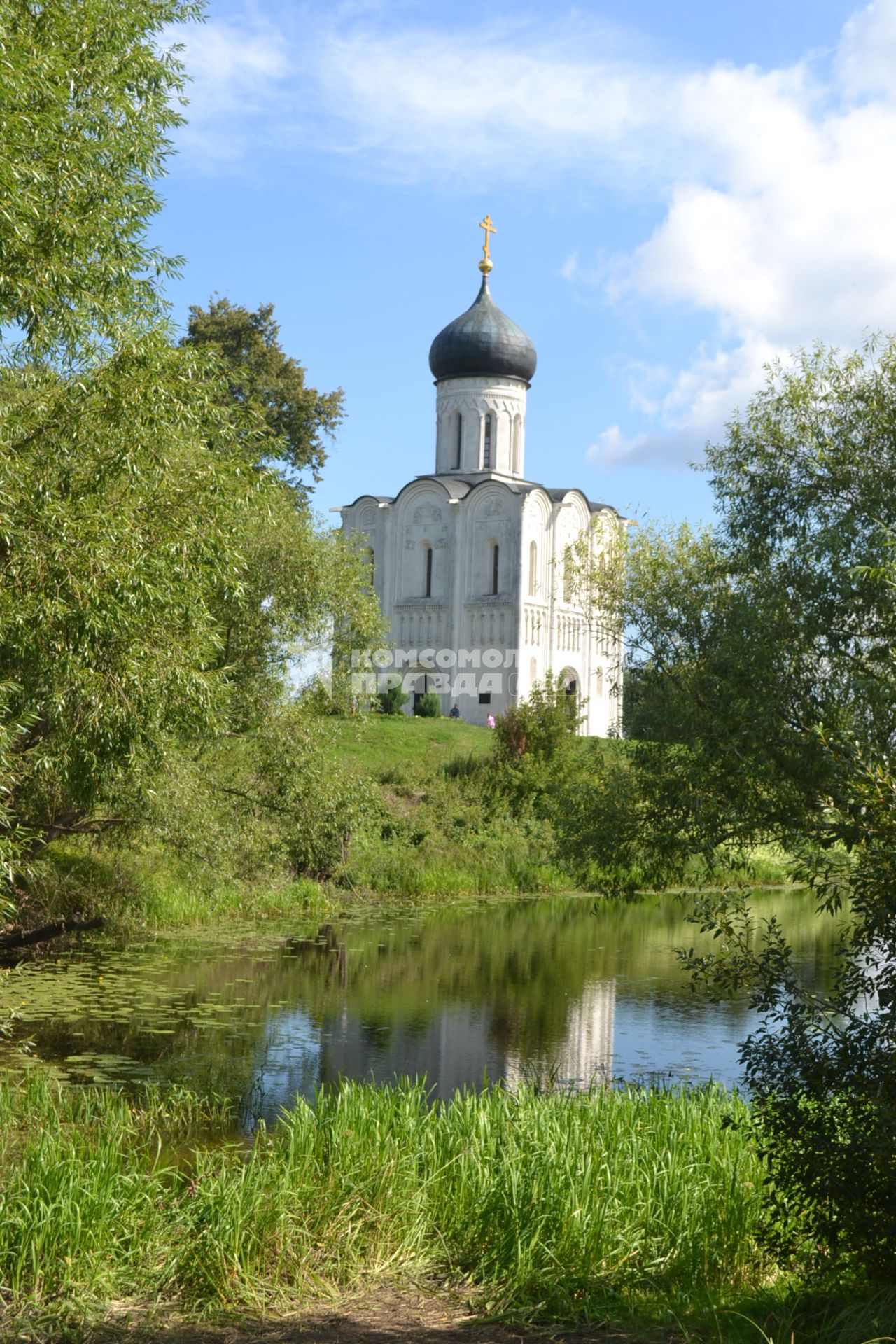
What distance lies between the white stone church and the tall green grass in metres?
34.2

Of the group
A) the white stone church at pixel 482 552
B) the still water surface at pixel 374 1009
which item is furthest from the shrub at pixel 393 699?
the still water surface at pixel 374 1009

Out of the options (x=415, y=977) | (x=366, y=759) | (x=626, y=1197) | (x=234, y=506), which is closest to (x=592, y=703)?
(x=366, y=759)

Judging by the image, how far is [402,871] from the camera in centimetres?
2359

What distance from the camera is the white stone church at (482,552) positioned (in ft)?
139

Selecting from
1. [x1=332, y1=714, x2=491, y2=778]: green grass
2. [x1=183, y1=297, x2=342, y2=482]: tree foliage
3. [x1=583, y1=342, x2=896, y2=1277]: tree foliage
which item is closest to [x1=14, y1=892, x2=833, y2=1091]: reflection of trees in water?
[x1=583, y1=342, x2=896, y2=1277]: tree foliage

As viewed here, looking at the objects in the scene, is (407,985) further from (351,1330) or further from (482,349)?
(482,349)

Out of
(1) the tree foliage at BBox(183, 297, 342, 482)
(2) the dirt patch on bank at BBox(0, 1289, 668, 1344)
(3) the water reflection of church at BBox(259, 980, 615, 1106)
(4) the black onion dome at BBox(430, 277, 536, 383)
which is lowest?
(3) the water reflection of church at BBox(259, 980, 615, 1106)

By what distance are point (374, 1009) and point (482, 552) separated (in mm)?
30292

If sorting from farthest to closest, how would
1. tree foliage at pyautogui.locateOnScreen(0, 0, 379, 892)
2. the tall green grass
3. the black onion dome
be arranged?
1. the black onion dome
2. tree foliage at pyautogui.locateOnScreen(0, 0, 379, 892)
3. the tall green grass

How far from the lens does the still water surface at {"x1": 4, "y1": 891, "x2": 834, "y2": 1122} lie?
1131 centimetres

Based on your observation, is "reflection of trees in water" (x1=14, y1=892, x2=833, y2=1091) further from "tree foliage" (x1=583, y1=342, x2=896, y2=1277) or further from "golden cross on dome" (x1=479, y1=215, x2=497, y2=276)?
"golden cross on dome" (x1=479, y1=215, x2=497, y2=276)

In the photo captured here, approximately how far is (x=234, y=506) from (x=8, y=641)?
2361 mm

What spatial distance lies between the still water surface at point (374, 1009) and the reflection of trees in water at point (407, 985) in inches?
1.2

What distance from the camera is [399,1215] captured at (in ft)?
20.2
